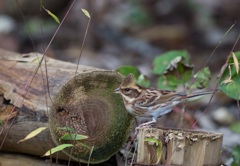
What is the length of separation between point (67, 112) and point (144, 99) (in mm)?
563

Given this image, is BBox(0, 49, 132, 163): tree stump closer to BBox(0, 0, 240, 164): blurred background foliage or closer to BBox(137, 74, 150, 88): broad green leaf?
BBox(137, 74, 150, 88): broad green leaf

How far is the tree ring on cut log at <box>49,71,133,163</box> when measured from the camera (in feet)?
15.7

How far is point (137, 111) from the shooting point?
4.77m

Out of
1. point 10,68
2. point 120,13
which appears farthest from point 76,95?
point 120,13

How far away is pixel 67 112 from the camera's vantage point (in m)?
4.84

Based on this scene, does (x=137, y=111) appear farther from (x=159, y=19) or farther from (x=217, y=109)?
(x=159, y=19)

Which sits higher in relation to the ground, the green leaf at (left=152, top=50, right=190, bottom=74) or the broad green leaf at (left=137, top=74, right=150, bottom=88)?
the green leaf at (left=152, top=50, right=190, bottom=74)

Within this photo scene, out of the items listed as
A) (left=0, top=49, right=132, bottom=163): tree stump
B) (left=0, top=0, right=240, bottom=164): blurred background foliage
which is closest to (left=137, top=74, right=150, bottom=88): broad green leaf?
(left=0, top=49, right=132, bottom=163): tree stump

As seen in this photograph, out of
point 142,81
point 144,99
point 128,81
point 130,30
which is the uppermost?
point 130,30

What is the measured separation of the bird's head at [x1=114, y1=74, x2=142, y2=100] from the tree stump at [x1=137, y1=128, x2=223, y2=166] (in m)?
0.40

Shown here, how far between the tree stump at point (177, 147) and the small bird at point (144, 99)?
13.9 inches

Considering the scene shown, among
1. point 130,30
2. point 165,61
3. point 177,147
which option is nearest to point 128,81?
point 177,147

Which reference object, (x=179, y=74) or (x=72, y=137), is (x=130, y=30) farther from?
(x=72, y=137)

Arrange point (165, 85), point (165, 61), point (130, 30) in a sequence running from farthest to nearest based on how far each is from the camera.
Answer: point (130, 30)
point (165, 61)
point (165, 85)
